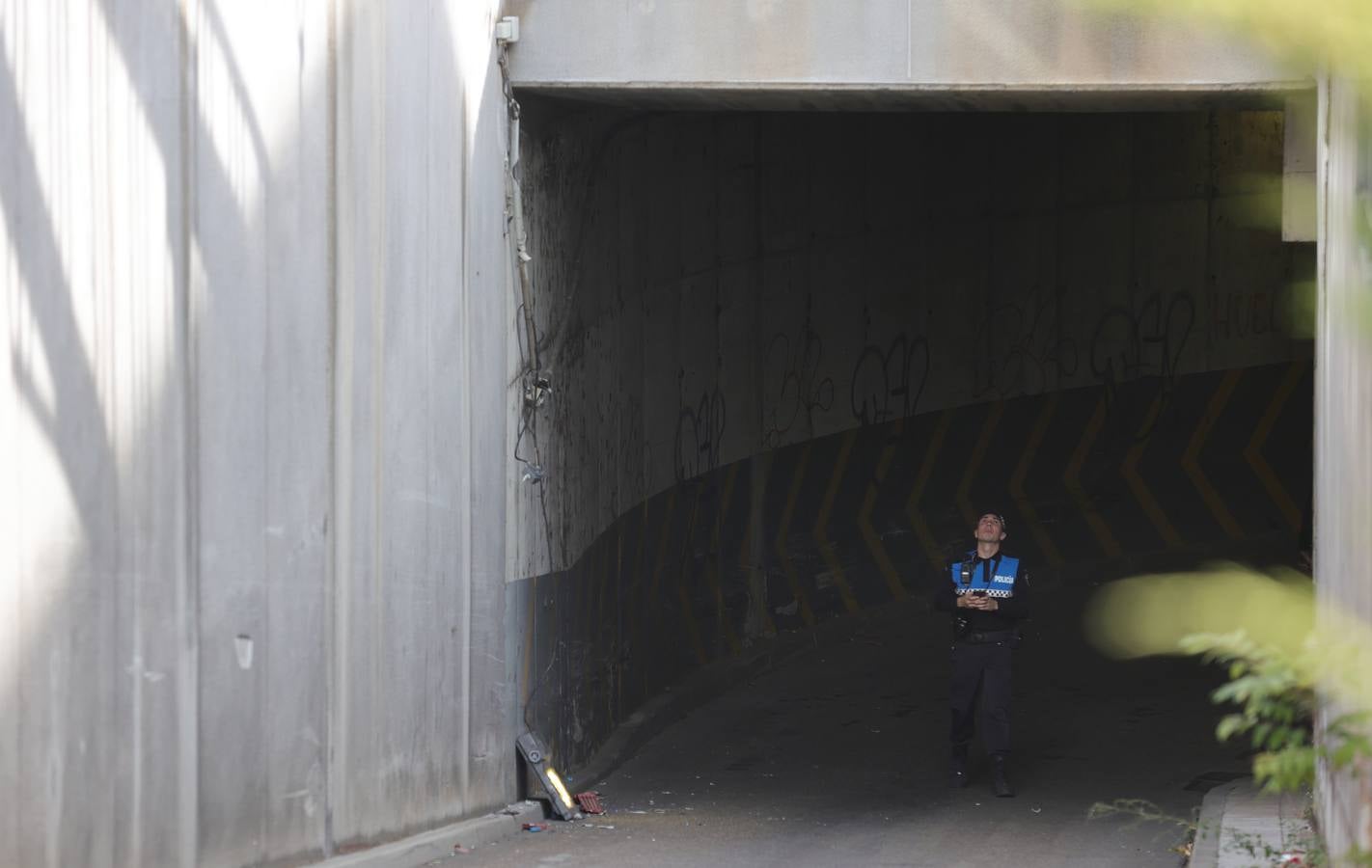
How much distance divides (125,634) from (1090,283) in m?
13.8

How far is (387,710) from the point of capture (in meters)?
7.68

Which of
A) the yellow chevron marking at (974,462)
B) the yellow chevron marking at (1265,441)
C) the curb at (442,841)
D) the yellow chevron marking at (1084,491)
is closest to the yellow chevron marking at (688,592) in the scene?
the curb at (442,841)

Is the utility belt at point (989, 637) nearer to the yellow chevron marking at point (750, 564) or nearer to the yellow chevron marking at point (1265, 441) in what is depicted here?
the yellow chevron marking at point (750, 564)

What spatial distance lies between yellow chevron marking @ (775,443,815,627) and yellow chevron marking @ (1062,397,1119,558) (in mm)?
3701

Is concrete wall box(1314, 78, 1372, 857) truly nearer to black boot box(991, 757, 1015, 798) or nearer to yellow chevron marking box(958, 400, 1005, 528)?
black boot box(991, 757, 1015, 798)

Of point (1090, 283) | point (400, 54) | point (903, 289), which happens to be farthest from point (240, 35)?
point (1090, 283)

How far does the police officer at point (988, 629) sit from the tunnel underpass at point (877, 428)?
0.52 m

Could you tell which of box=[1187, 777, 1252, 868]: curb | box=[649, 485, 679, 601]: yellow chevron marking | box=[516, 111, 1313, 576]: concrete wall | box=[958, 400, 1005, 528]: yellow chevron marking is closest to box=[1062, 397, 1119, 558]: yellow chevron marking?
box=[516, 111, 1313, 576]: concrete wall

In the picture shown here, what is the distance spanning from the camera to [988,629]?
10531 millimetres

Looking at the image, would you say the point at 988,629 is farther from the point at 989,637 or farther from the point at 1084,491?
the point at 1084,491

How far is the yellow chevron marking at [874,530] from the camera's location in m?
16.5

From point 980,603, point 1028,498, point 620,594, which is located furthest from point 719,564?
point 1028,498

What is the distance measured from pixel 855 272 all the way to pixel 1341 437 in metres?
9.97

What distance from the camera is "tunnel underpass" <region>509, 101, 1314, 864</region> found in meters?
10.7
